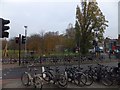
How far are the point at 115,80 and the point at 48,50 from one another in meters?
39.2

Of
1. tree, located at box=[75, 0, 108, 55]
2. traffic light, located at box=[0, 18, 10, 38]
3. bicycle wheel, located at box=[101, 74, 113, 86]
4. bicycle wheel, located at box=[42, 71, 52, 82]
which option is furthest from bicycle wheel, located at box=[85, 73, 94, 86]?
tree, located at box=[75, 0, 108, 55]

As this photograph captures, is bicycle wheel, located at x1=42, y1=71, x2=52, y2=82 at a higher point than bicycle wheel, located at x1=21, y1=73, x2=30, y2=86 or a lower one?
higher

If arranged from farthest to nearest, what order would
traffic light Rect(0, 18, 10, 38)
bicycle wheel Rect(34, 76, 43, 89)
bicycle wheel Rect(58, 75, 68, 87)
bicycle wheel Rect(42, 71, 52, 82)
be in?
bicycle wheel Rect(42, 71, 52, 82), bicycle wheel Rect(58, 75, 68, 87), bicycle wheel Rect(34, 76, 43, 89), traffic light Rect(0, 18, 10, 38)

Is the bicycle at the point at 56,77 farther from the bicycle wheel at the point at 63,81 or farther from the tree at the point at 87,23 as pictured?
the tree at the point at 87,23

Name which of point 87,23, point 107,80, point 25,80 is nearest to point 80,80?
point 107,80

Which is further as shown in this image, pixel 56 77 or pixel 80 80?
pixel 80 80

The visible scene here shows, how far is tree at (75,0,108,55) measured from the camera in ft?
138

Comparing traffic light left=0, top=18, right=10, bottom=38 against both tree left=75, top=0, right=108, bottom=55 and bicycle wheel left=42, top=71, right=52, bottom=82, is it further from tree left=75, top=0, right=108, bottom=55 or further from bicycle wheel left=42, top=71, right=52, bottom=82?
tree left=75, top=0, right=108, bottom=55

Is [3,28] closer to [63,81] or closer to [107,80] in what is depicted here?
[63,81]

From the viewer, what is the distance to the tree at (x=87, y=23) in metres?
42.1

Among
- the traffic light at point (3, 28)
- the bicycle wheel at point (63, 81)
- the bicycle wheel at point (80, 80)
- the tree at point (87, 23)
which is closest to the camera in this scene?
the traffic light at point (3, 28)

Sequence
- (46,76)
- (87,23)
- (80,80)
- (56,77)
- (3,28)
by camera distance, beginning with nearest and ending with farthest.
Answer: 1. (3,28)
2. (56,77)
3. (80,80)
4. (46,76)
5. (87,23)

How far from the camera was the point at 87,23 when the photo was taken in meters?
42.1

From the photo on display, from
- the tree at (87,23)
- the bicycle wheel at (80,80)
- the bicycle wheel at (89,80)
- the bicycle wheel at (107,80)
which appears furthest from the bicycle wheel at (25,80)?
the tree at (87,23)
